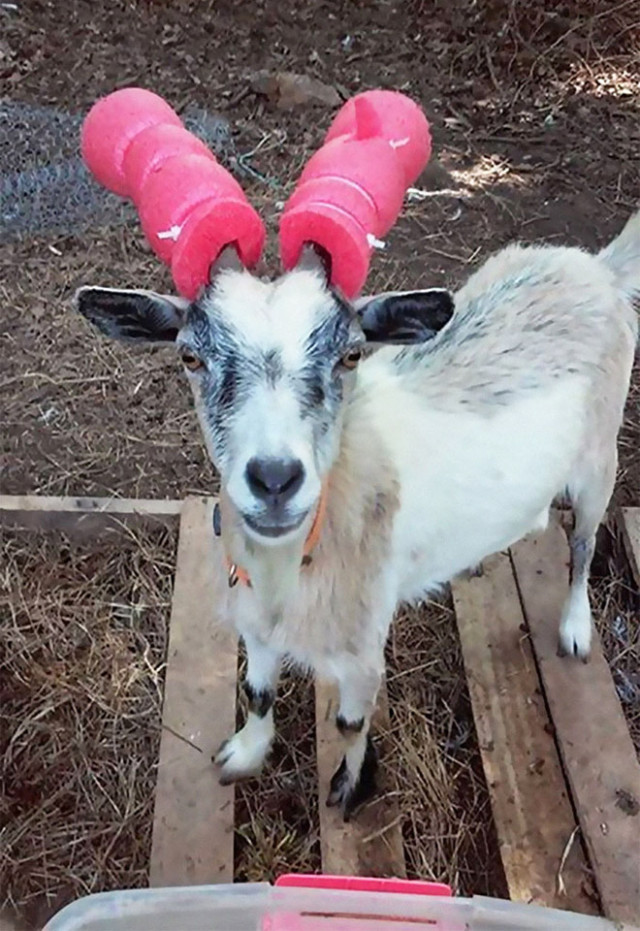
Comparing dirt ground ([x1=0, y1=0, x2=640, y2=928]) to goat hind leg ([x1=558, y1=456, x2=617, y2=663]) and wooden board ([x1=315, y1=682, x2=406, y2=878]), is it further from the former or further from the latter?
goat hind leg ([x1=558, y1=456, x2=617, y2=663])

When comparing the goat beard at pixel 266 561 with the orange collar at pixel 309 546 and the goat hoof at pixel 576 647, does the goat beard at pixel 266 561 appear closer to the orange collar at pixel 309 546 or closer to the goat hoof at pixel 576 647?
the orange collar at pixel 309 546

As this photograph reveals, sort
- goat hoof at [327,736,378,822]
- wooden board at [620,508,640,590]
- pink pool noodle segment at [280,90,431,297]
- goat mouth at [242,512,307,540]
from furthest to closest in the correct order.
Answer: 1. wooden board at [620,508,640,590]
2. goat hoof at [327,736,378,822]
3. pink pool noodle segment at [280,90,431,297]
4. goat mouth at [242,512,307,540]

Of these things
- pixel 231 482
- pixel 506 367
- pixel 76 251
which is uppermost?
pixel 231 482

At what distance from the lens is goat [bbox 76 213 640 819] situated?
1.91m

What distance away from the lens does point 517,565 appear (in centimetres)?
330

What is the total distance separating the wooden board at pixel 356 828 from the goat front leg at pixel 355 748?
0.10 ft

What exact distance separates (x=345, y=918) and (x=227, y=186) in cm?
132

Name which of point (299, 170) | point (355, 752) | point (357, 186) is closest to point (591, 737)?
point (355, 752)

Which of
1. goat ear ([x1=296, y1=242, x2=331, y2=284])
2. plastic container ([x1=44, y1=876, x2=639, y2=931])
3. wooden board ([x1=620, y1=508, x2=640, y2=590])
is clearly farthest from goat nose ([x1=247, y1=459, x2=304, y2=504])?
wooden board ([x1=620, y1=508, x2=640, y2=590])

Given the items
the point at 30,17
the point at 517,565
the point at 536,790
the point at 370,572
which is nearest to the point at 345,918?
the point at 370,572

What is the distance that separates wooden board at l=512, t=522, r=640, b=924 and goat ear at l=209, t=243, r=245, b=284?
1.57 metres

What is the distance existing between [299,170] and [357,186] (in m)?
3.29

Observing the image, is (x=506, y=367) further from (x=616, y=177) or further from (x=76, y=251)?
(x=616, y=177)

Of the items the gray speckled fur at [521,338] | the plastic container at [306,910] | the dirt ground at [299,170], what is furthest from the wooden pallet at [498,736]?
the gray speckled fur at [521,338]
